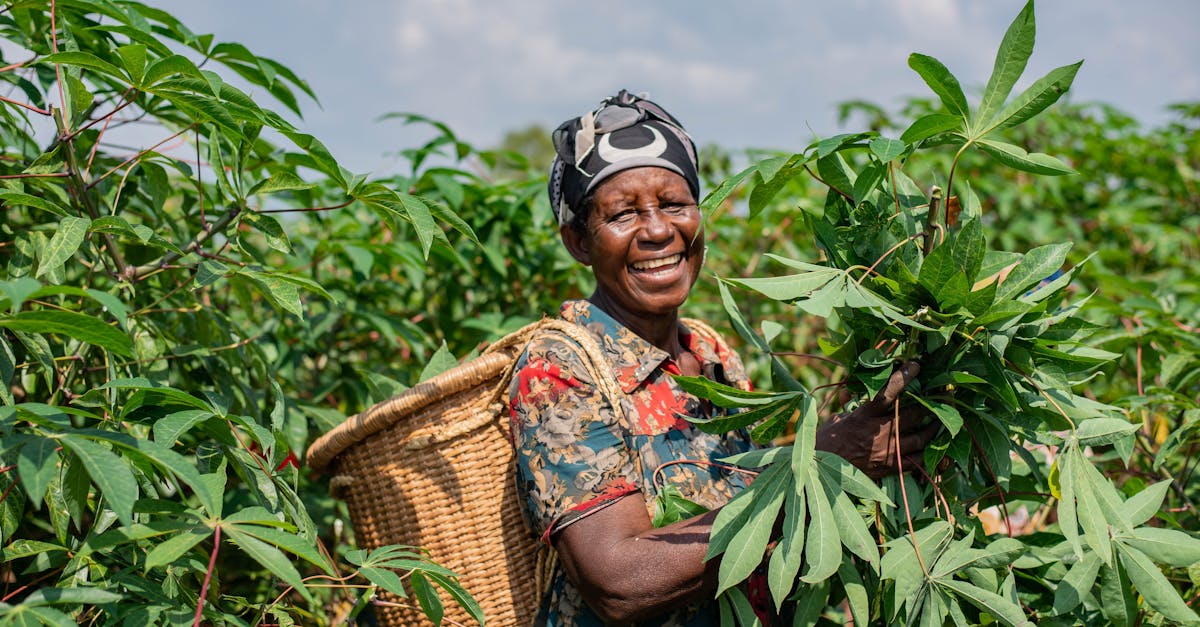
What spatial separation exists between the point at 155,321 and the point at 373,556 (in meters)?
0.83

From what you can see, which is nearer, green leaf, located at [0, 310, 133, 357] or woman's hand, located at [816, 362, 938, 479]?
green leaf, located at [0, 310, 133, 357]

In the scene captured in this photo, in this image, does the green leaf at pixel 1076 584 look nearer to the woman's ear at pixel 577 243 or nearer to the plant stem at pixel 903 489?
the plant stem at pixel 903 489

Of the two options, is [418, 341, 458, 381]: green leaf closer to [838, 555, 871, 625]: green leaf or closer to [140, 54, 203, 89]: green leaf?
[140, 54, 203, 89]: green leaf

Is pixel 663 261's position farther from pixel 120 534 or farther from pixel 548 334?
pixel 120 534

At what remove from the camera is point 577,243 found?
1805 mm

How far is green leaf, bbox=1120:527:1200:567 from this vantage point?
4.20ft

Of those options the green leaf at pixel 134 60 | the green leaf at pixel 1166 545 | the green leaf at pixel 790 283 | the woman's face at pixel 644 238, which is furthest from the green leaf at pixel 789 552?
the green leaf at pixel 134 60

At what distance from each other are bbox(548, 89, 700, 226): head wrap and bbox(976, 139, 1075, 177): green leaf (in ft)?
1.85

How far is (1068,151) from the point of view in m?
4.09

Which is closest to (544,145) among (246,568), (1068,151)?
(1068,151)

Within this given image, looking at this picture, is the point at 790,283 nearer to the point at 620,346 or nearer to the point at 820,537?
the point at 820,537

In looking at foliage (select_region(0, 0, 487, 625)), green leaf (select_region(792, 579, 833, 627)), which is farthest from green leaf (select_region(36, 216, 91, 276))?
green leaf (select_region(792, 579, 833, 627))

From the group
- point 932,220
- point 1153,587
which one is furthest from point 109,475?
point 1153,587

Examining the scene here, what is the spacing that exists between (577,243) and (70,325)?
92 cm
